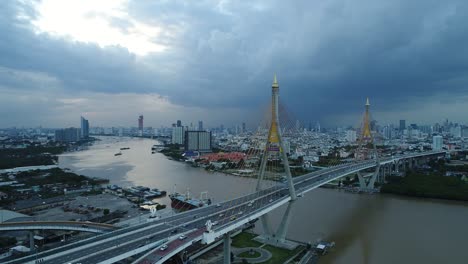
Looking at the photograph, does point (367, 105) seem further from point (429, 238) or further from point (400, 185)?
point (429, 238)

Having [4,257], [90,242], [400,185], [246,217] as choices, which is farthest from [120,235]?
[400,185]

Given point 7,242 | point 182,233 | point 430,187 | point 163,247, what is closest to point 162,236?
point 182,233

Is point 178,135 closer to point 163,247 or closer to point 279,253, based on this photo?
point 279,253

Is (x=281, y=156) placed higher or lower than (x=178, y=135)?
higher

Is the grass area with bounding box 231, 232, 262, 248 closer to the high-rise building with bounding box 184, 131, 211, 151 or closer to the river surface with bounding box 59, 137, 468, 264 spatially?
the river surface with bounding box 59, 137, 468, 264

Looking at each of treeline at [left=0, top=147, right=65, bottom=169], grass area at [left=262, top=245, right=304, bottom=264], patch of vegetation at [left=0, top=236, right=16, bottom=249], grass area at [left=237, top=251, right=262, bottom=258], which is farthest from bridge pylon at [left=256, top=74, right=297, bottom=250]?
treeline at [left=0, top=147, right=65, bottom=169]

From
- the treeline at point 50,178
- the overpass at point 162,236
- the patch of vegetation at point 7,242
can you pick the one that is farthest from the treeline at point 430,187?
the treeline at point 50,178

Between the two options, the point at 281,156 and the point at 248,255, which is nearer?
the point at 248,255
